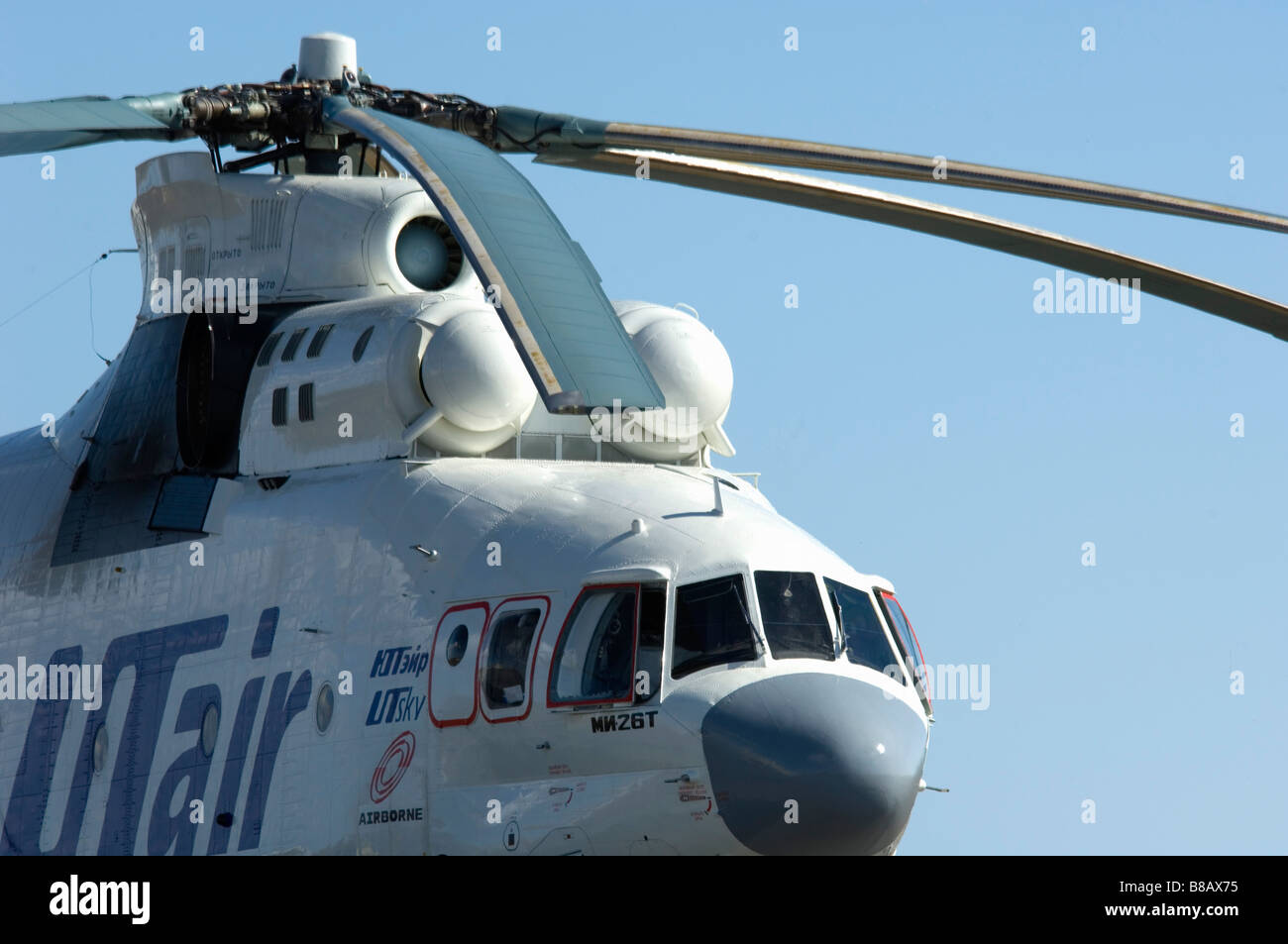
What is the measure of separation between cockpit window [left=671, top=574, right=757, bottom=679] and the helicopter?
3 centimetres

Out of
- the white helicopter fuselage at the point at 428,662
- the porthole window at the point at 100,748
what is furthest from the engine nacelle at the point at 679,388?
the porthole window at the point at 100,748

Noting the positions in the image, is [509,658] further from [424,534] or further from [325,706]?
[325,706]

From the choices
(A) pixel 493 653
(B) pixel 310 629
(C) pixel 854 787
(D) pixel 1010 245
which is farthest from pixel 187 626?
(D) pixel 1010 245

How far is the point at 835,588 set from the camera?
1653cm

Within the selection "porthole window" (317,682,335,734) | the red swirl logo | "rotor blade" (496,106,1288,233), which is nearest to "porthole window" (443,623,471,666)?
the red swirl logo

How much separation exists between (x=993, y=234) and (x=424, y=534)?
5.80 meters

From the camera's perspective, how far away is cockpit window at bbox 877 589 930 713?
16844 mm

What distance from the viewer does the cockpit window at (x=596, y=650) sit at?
15664 millimetres

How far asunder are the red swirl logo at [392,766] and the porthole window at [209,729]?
246 cm

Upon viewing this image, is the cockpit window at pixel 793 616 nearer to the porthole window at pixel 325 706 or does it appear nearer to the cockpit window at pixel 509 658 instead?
the cockpit window at pixel 509 658

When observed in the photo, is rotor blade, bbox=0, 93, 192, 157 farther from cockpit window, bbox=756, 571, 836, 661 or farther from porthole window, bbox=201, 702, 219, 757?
cockpit window, bbox=756, 571, 836, 661
